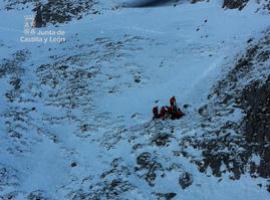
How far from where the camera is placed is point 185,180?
18.9m

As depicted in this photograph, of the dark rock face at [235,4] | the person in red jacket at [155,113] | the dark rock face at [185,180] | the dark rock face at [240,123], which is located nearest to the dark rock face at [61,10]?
the dark rock face at [235,4]

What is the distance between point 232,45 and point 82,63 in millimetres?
7694

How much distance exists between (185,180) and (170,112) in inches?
154

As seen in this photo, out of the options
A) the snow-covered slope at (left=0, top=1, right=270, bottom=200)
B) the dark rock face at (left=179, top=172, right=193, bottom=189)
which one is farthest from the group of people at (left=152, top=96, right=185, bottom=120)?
the dark rock face at (left=179, top=172, right=193, bottom=189)

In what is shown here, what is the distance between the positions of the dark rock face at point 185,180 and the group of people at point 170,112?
3.42 meters

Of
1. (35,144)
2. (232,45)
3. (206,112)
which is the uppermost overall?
(232,45)

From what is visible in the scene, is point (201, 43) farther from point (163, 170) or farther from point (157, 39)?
point (163, 170)

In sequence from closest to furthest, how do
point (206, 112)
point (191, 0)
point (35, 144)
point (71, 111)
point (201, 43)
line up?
1. point (206, 112)
2. point (35, 144)
3. point (71, 111)
4. point (201, 43)
5. point (191, 0)

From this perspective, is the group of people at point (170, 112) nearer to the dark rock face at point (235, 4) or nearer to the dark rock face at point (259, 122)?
the dark rock face at point (259, 122)

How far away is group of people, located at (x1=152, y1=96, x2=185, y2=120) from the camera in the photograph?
866 inches

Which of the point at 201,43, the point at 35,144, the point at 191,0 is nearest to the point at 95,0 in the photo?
the point at 191,0

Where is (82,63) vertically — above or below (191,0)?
below

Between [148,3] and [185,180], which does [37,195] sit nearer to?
[185,180]

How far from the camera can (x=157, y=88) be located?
25.1 metres
